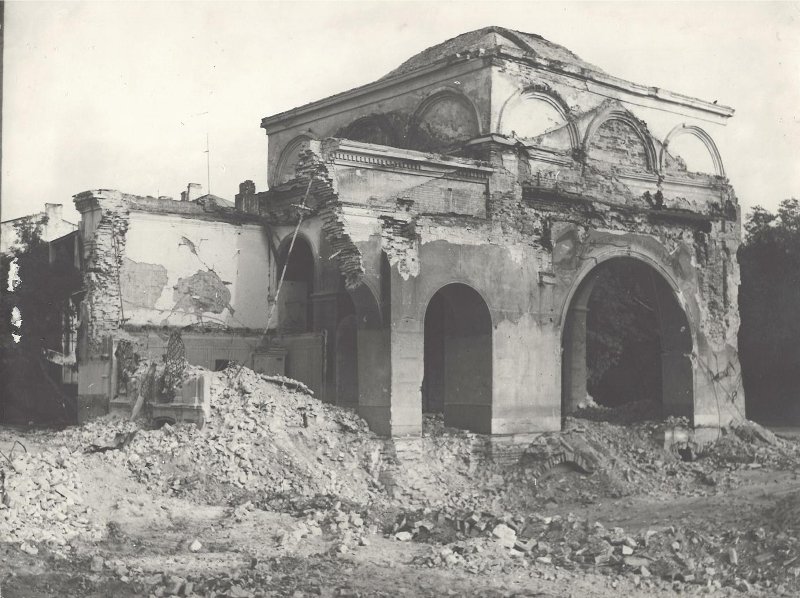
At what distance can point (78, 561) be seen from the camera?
34.2ft

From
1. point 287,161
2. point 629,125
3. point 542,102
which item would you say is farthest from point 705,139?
point 287,161

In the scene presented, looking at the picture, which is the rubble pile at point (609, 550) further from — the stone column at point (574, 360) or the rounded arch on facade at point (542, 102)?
the stone column at point (574, 360)

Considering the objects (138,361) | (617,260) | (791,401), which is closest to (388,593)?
(138,361)

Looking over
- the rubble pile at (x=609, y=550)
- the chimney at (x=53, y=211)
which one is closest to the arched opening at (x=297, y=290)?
the rubble pile at (x=609, y=550)

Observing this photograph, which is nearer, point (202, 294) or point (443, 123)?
point (443, 123)

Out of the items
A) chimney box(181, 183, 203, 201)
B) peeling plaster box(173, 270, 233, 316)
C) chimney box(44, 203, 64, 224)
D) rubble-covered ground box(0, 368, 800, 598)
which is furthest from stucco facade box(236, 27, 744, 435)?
chimney box(44, 203, 64, 224)

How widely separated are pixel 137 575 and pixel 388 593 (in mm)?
2408

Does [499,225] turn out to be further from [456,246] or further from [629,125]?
[629,125]

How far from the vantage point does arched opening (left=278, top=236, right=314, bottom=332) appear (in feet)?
66.0

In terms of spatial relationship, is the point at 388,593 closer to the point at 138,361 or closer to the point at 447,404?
the point at 447,404

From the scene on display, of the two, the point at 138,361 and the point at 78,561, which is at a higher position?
the point at 138,361

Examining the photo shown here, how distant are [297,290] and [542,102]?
5.85 meters

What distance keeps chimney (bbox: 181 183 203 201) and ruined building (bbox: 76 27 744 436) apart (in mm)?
8326

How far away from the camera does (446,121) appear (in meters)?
18.5
